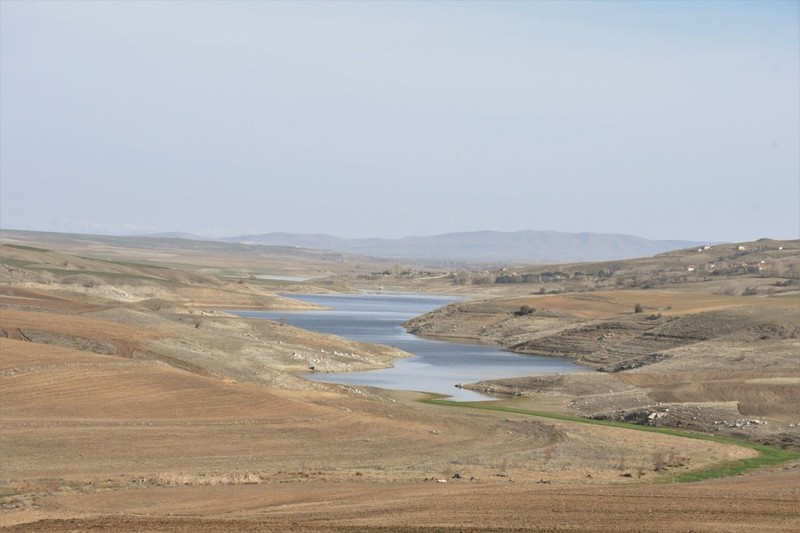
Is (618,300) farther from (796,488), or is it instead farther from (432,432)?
(796,488)

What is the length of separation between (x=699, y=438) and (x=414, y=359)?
120 ft

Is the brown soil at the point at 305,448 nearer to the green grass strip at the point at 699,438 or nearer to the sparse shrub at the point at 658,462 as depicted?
the sparse shrub at the point at 658,462

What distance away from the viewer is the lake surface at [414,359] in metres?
63.4

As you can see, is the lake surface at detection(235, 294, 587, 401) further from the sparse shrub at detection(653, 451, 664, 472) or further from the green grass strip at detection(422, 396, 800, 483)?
the sparse shrub at detection(653, 451, 664, 472)

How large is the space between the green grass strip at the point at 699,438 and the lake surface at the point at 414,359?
409cm

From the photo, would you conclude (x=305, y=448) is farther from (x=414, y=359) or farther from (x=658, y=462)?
(x=414, y=359)

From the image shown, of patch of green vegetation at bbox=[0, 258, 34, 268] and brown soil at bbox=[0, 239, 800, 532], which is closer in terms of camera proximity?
brown soil at bbox=[0, 239, 800, 532]

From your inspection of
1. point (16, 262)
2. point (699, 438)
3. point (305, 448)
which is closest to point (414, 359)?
point (699, 438)

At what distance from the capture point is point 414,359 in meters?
78.5

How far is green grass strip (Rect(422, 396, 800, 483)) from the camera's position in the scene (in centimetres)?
3469

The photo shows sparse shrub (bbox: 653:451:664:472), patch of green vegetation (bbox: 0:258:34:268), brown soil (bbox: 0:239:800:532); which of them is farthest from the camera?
patch of green vegetation (bbox: 0:258:34:268)

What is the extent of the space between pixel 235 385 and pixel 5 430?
1282 cm

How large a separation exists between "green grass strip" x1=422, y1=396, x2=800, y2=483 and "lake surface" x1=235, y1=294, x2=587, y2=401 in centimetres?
409

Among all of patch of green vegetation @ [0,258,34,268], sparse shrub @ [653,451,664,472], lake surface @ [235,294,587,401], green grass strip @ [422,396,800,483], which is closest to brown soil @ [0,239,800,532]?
sparse shrub @ [653,451,664,472]
